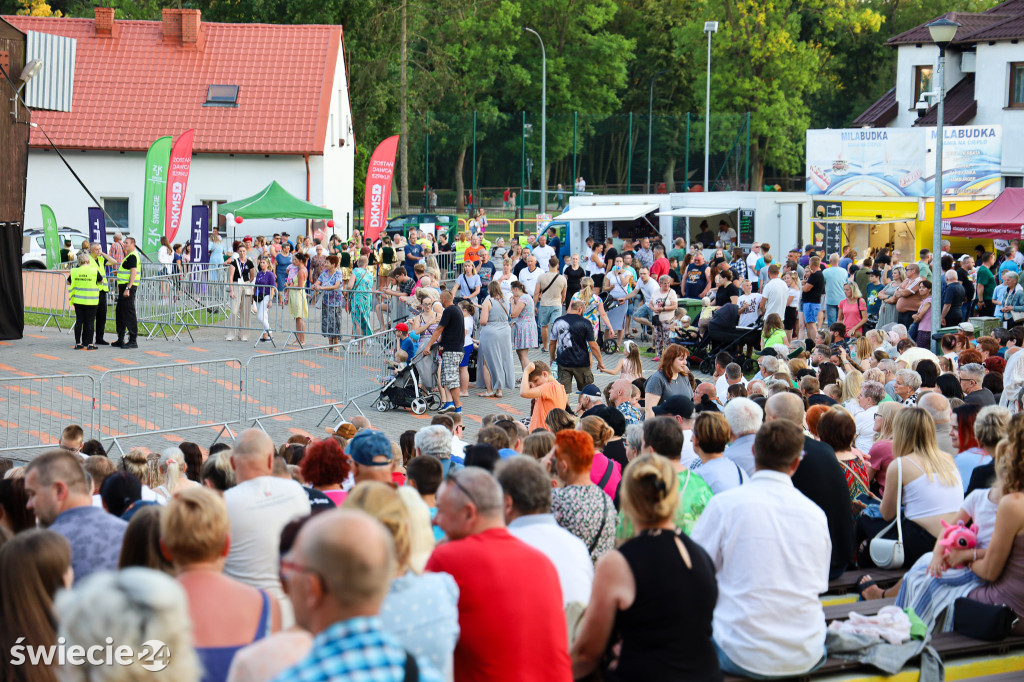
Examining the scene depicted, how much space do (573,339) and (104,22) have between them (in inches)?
1138

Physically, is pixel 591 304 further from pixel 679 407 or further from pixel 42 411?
pixel 679 407

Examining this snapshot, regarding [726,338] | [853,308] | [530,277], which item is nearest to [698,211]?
[530,277]

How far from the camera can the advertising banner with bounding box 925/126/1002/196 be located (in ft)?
85.9

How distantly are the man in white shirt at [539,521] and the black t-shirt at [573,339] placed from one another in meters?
9.43

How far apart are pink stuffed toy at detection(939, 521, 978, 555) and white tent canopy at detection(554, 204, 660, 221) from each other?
78.1ft

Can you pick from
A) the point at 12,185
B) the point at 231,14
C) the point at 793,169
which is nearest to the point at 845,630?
the point at 12,185

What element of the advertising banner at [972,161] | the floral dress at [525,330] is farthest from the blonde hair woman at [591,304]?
the advertising banner at [972,161]

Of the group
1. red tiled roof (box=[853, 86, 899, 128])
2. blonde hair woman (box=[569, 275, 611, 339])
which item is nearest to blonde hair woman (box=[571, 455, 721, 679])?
blonde hair woman (box=[569, 275, 611, 339])

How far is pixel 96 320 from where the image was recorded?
1894 cm

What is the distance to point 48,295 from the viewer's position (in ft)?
73.0

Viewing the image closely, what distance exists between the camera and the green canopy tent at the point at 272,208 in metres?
27.9

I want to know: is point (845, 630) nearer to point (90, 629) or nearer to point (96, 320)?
point (90, 629)

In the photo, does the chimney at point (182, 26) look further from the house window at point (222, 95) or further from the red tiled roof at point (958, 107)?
the red tiled roof at point (958, 107)

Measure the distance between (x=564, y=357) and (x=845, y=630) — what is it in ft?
29.9
